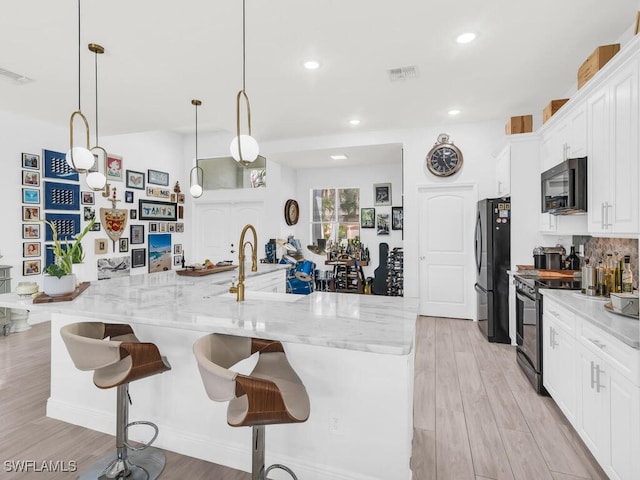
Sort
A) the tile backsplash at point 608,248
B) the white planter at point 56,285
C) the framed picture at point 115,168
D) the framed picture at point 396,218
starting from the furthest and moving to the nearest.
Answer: the framed picture at point 396,218
the framed picture at point 115,168
the tile backsplash at point 608,248
the white planter at point 56,285

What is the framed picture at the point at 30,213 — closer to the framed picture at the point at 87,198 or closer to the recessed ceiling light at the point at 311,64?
the framed picture at the point at 87,198

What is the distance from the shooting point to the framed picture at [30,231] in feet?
15.4

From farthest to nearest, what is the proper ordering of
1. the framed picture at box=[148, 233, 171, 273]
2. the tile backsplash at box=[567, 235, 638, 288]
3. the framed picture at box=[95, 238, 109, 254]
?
the framed picture at box=[148, 233, 171, 273] → the framed picture at box=[95, 238, 109, 254] → the tile backsplash at box=[567, 235, 638, 288]

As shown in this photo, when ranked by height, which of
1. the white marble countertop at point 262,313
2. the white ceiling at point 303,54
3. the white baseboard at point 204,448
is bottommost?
the white baseboard at point 204,448

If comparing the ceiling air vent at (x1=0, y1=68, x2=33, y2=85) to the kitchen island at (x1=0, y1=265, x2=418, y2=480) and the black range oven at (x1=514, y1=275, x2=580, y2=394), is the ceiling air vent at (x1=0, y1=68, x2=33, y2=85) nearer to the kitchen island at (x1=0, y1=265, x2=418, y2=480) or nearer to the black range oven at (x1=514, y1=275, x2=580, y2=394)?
the kitchen island at (x1=0, y1=265, x2=418, y2=480)

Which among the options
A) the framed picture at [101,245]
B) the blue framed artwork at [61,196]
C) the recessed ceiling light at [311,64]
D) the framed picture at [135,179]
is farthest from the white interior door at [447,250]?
the blue framed artwork at [61,196]

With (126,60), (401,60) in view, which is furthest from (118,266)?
(401,60)

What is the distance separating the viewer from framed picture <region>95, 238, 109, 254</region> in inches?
222

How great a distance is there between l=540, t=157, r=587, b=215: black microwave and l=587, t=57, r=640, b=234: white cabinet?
0.05 metres

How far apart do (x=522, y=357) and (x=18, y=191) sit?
6.16 metres

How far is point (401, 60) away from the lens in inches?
125

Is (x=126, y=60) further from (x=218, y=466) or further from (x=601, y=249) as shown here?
(x=601, y=249)

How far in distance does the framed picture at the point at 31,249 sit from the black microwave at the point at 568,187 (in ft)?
20.2

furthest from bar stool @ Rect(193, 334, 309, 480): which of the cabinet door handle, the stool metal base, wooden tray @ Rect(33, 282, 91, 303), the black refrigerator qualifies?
the black refrigerator
